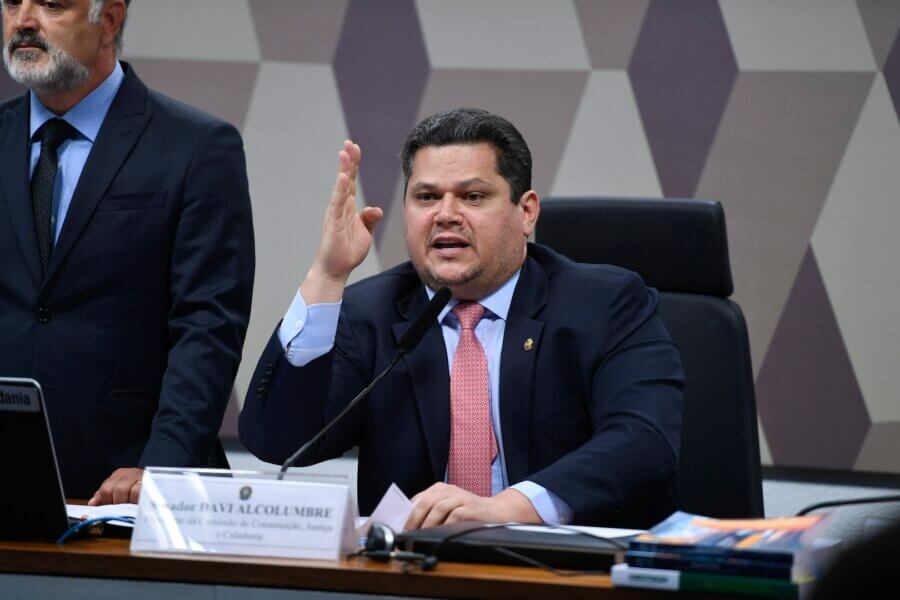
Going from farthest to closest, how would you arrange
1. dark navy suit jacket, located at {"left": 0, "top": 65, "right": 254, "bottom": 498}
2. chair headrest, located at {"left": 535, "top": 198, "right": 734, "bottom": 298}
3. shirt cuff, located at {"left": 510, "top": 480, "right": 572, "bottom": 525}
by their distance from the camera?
1. chair headrest, located at {"left": 535, "top": 198, "right": 734, "bottom": 298}
2. dark navy suit jacket, located at {"left": 0, "top": 65, "right": 254, "bottom": 498}
3. shirt cuff, located at {"left": 510, "top": 480, "right": 572, "bottom": 525}

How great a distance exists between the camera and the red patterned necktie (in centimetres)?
217

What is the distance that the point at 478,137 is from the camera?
90.0 inches

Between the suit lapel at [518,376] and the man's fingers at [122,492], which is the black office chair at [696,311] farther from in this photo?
the man's fingers at [122,492]

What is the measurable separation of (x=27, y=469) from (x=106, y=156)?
85 centimetres

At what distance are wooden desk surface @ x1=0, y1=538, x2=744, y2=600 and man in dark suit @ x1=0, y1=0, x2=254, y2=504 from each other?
2.17 feet

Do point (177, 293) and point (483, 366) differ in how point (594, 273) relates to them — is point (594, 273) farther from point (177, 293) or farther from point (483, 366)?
point (177, 293)

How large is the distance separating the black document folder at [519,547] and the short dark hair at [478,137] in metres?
0.93

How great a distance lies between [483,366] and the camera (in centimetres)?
220

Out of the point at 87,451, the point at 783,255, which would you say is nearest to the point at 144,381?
the point at 87,451

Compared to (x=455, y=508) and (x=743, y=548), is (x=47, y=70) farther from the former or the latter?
(x=743, y=548)

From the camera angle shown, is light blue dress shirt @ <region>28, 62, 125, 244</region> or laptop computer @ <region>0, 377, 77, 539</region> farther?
light blue dress shirt @ <region>28, 62, 125, 244</region>

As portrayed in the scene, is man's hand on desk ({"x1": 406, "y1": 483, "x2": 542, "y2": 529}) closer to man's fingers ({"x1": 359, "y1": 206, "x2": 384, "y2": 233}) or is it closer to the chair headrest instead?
man's fingers ({"x1": 359, "y1": 206, "x2": 384, "y2": 233})

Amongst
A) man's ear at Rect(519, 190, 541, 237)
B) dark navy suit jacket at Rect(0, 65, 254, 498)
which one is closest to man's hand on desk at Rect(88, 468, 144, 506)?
dark navy suit jacket at Rect(0, 65, 254, 498)

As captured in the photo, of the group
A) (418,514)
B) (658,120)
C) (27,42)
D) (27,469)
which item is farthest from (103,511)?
(658,120)
